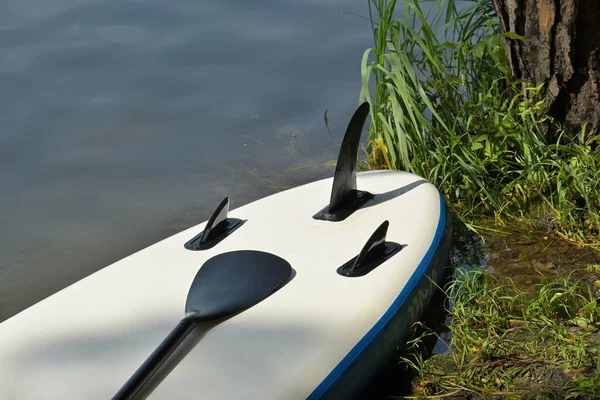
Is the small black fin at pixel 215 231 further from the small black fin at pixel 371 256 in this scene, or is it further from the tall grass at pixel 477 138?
the tall grass at pixel 477 138

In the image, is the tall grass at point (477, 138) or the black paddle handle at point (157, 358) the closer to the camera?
the black paddle handle at point (157, 358)

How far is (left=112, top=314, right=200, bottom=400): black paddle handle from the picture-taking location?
5.71 ft

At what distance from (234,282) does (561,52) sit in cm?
146

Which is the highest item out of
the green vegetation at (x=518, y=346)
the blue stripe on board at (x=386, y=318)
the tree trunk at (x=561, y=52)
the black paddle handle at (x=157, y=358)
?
the tree trunk at (x=561, y=52)

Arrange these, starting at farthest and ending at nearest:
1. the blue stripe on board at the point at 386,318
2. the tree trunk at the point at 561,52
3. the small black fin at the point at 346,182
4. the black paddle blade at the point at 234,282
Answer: the tree trunk at the point at 561,52
the small black fin at the point at 346,182
the black paddle blade at the point at 234,282
the blue stripe on board at the point at 386,318

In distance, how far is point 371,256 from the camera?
227 cm

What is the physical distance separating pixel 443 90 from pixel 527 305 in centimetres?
107

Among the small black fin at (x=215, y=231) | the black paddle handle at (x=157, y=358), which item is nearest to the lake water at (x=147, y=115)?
the small black fin at (x=215, y=231)

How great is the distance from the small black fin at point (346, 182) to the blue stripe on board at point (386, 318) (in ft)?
0.91

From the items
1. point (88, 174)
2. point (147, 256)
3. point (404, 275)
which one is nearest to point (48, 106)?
point (88, 174)

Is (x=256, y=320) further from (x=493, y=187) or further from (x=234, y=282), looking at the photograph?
(x=493, y=187)

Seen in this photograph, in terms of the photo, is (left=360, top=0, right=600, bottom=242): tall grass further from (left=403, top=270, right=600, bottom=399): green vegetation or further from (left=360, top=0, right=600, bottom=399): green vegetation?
(left=403, top=270, right=600, bottom=399): green vegetation

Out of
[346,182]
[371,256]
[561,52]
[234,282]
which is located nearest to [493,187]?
[561,52]

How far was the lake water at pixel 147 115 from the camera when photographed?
328cm
